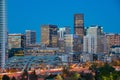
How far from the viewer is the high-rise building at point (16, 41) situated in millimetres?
17408

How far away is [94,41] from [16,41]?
3467 mm

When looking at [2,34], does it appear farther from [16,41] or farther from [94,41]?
[94,41]

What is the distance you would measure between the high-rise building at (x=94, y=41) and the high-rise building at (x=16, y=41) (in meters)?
2.44

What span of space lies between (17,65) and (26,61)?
385 mm

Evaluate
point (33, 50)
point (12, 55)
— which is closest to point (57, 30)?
point (33, 50)

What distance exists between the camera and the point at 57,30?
20.4 metres

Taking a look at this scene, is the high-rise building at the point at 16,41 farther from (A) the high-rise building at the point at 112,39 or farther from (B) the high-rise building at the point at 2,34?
(A) the high-rise building at the point at 112,39

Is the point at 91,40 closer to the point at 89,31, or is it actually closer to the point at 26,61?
the point at 89,31

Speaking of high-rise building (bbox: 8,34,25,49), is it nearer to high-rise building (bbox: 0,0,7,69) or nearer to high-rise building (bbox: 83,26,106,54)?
high-rise building (bbox: 83,26,106,54)

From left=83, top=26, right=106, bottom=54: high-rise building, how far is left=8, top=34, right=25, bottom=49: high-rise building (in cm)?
244

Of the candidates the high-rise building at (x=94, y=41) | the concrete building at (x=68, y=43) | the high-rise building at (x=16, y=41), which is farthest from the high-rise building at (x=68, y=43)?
the high-rise building at (x=16, y=41)

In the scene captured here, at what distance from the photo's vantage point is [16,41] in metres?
17.8

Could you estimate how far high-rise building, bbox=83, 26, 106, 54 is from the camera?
63.1 feet

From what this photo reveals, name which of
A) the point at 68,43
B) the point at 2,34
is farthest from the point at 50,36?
the point at 2,34
